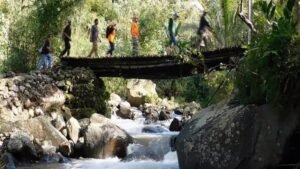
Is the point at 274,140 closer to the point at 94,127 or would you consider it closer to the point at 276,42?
the point at 276,42

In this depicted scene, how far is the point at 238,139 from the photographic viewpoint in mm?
8477

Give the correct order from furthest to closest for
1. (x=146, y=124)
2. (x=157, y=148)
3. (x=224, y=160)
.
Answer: (x=146, y=124), (x=157, y=148), (x=224, y=160)

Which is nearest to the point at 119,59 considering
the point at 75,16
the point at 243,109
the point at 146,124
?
the point at 146,124

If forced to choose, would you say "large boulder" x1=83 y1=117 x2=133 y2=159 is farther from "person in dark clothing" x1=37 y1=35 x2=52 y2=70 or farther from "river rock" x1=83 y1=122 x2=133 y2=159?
"person in dark clothing" x1=37 y1=35 x2=52 y2=70

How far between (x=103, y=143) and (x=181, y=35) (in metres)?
17.4

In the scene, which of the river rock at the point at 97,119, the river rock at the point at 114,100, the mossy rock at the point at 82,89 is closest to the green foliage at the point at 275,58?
the river rock at the point at 97,119

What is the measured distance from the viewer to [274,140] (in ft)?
27.1

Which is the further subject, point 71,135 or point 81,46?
point 81,46

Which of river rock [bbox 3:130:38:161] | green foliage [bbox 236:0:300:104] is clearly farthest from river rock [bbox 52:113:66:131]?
green foliage [bbox 236:0:300:104]

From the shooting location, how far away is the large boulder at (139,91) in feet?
88.5

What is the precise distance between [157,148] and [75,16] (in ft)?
34.5

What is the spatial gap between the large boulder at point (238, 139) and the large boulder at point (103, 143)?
574cm

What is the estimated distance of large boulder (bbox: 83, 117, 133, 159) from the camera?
A: 14.7 m

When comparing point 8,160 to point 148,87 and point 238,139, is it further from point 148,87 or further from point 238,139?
point 148,87
